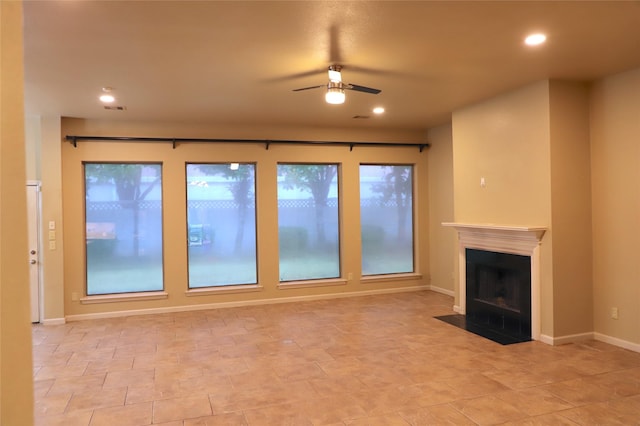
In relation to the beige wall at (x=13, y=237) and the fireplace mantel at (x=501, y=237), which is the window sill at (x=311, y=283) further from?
the beige wall at (x=13, y=237)

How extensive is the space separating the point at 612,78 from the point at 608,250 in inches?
69.2

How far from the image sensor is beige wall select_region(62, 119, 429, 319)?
6.35m

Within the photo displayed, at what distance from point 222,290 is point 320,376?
10.8ft

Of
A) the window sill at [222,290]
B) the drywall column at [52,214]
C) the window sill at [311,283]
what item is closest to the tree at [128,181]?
the drywall column at [52,214]

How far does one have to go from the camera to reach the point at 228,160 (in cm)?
699

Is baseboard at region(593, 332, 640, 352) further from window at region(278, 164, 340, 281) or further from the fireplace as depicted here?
window at region(278, 164, 340, 281)

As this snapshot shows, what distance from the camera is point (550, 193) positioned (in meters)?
4.75

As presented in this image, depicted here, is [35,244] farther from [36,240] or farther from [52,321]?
[52,321]

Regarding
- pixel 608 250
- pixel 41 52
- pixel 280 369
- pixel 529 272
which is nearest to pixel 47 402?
pixel 280 369

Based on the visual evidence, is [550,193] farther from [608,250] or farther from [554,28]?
[554,28]

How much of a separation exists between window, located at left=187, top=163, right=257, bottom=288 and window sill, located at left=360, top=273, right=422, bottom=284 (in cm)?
188

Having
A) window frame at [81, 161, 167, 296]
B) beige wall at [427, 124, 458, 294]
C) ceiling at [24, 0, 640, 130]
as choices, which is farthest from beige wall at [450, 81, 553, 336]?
window frame at [81, 161, 167, 296]

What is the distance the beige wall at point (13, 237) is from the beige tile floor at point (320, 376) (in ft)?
6.75

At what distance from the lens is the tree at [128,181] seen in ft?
21.7
